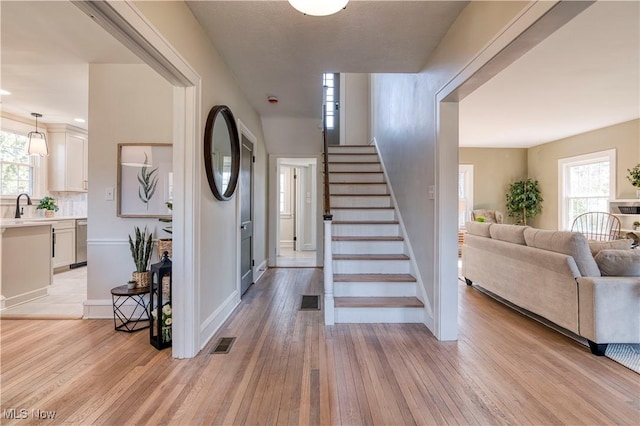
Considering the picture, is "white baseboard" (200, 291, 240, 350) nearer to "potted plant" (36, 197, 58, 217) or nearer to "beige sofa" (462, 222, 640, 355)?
"beige sofa" (462, 222, 640, 355)

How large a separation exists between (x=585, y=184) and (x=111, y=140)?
8.21 metres

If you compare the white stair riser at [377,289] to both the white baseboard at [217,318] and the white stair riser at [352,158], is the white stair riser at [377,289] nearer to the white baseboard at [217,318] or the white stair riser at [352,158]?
the white baseboard at [217,318]

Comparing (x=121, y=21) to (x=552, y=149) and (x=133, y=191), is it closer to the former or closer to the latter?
(x=133, y=191)

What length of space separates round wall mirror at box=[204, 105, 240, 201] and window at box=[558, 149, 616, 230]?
6.65 meters

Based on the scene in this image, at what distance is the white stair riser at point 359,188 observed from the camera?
4.46 meters

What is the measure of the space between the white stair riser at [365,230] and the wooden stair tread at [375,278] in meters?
0.66

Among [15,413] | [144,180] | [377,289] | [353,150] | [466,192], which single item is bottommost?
[15,413]

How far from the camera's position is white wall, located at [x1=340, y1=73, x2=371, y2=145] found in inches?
248

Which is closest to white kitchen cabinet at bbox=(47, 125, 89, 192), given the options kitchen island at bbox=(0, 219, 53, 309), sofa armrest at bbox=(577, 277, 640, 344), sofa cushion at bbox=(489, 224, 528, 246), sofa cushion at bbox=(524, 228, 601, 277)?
kitchen island at bbox=(0, 219, 53, 309)

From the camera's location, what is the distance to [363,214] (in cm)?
401

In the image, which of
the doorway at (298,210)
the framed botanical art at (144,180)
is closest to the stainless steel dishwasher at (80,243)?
the framed botanical art at (144,180)

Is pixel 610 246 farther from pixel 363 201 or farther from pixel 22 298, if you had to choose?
pixel 22 298

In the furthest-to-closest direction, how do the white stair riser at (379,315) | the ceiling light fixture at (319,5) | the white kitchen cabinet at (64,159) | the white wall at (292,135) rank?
the white kitchen cabinet at (64,159)
the white wall at (292,135)
the white stair riser at (379,315)
the ceiling light fixture at (319,5)

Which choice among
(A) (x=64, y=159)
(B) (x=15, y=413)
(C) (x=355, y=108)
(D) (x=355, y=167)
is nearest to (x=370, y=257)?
(D) (x=355, y=167)
